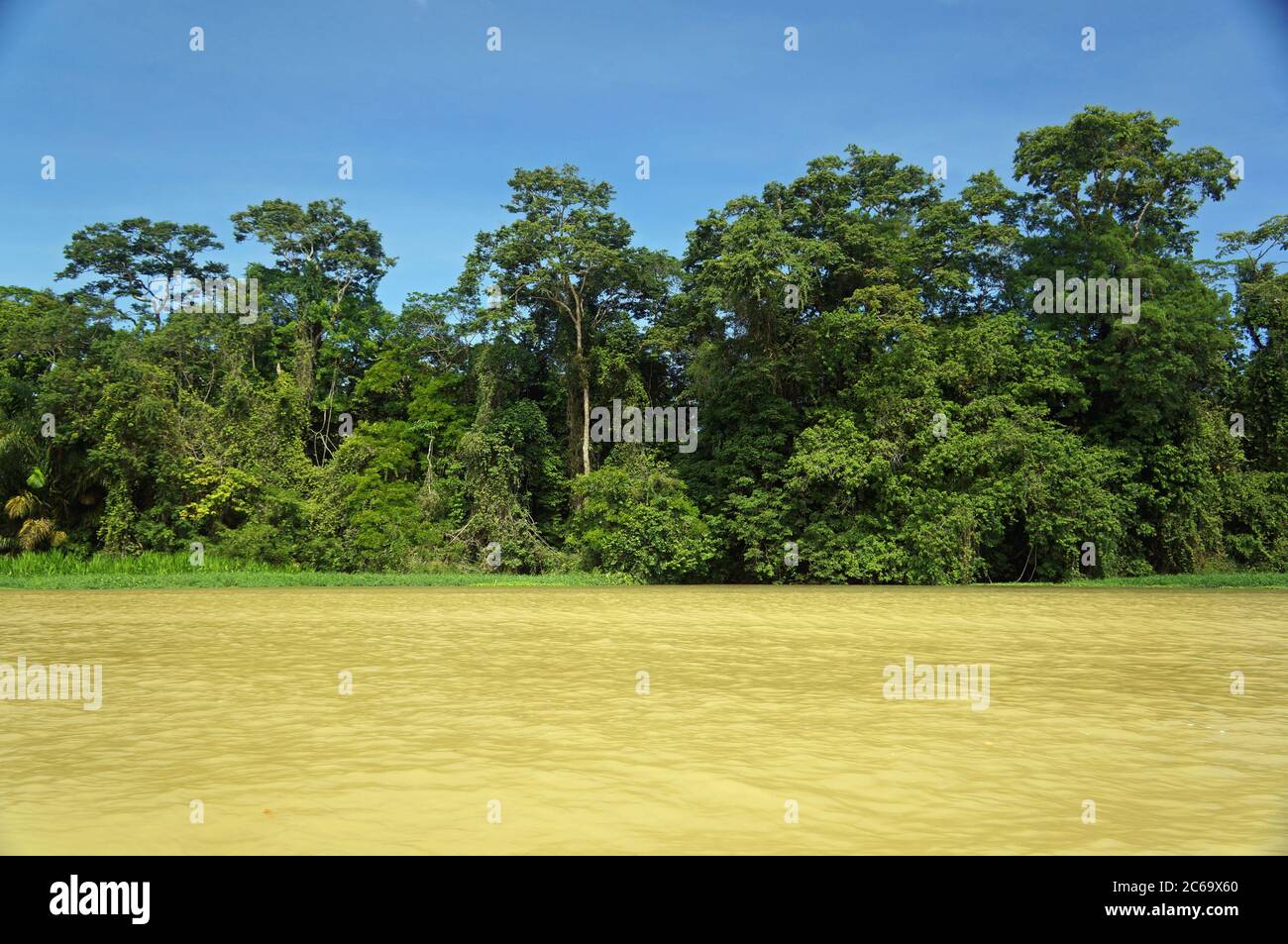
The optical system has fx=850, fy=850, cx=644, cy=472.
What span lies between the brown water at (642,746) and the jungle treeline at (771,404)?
42.8ft

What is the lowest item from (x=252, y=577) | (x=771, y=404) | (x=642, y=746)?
(x=252, y=577)

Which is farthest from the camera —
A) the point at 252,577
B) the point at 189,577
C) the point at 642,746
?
the point at 252,577

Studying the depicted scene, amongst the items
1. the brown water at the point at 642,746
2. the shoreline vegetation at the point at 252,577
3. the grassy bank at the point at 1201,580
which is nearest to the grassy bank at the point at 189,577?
the shoreline vegetation at the point at 252,577

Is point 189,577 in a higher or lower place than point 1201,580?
higher

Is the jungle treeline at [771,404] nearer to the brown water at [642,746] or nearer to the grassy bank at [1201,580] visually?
the grassy bank at [1201,580]

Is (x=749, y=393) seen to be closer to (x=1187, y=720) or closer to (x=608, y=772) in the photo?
(x=1187, y=720)

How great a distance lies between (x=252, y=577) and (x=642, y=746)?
21443mm

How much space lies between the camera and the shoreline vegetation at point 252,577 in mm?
22891

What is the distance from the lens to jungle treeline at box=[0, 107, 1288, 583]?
973 inches

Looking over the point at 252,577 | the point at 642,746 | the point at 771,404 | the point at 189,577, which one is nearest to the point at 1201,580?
the point at 771,404

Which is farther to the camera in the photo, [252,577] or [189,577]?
[252,577]

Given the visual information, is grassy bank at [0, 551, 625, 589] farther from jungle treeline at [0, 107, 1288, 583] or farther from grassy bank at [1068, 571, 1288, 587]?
grassy bank at [1068, 571, 1288, 587]

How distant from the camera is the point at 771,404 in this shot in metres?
26.5

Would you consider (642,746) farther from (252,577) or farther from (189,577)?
(189,577)
